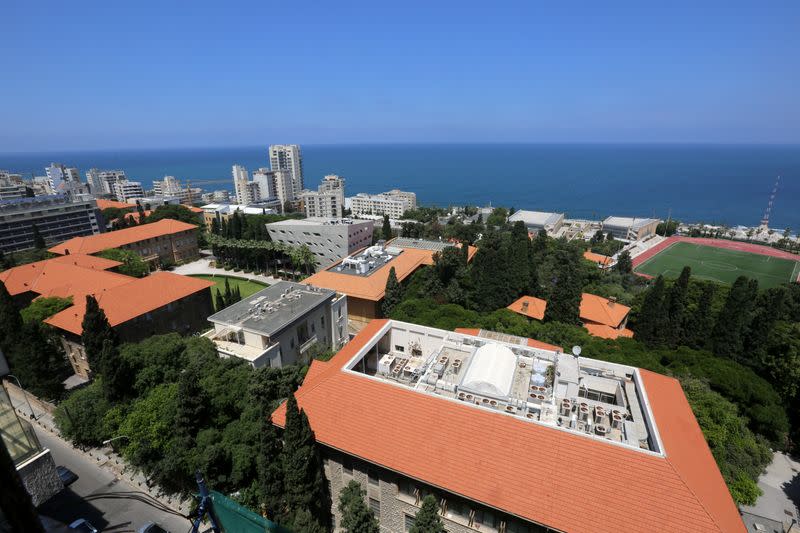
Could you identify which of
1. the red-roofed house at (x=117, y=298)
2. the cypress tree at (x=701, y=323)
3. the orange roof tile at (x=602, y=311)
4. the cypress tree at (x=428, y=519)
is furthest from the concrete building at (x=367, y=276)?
the cypress tree at (x=701, y=323)

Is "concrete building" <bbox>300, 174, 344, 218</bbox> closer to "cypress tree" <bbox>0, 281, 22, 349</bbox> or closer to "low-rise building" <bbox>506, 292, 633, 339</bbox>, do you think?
"low-rise building" <bbox>506, 292, 633, 339</bbox>

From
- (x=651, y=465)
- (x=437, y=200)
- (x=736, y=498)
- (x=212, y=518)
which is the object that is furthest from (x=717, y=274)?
(x=437, y=200)

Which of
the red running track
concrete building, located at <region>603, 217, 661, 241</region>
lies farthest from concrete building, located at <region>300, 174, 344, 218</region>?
concrete building, located at <region>603, 217, 661, 241</region>

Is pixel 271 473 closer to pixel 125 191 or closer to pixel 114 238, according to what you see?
pixel 114 238

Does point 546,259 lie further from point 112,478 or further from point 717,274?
point 112,478

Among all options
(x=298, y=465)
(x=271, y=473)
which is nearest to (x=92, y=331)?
(x=271, y=473)

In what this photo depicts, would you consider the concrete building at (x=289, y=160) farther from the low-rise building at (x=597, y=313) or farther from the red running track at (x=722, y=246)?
the low-rise building at (x=597, y=313)
